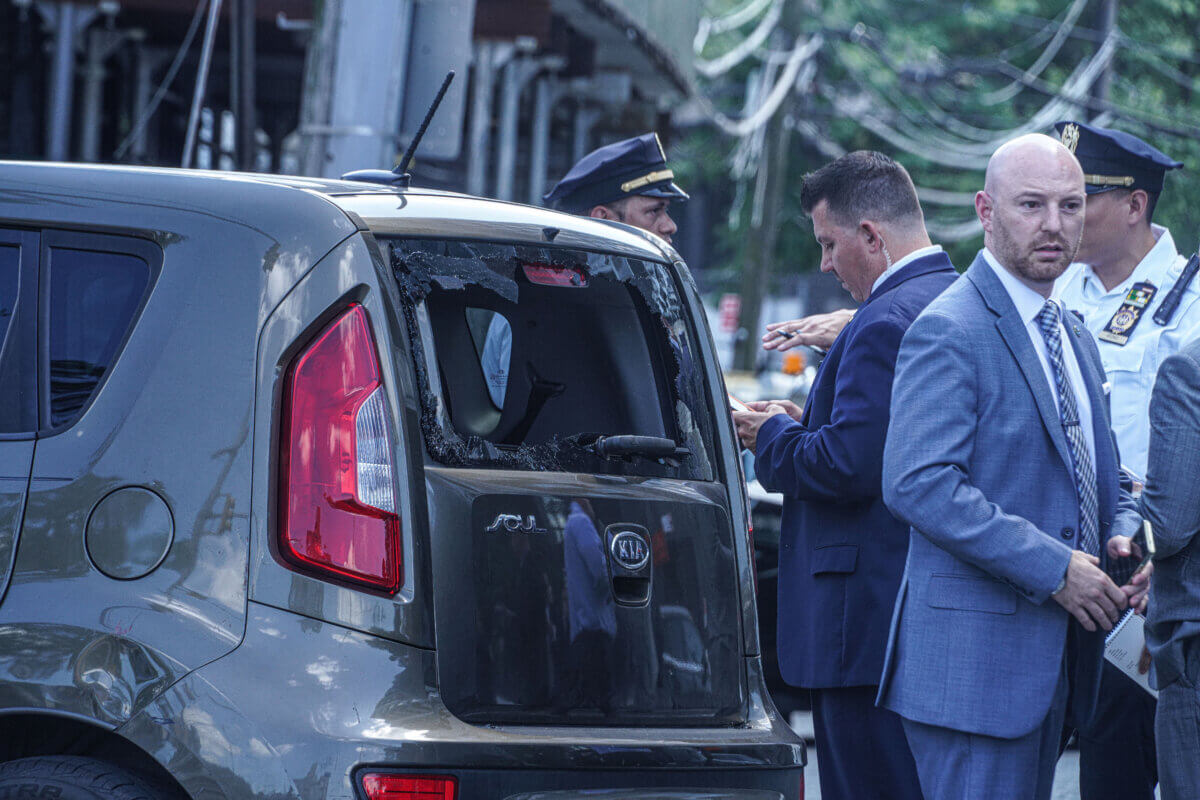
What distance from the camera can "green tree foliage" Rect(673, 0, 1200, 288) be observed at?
31719 mm

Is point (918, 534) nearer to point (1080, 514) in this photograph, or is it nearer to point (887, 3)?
point (1080, 514)

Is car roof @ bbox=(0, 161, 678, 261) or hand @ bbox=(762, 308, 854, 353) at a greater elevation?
car roof @ bbox=(0, 161, 678, 261)

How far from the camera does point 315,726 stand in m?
2.58

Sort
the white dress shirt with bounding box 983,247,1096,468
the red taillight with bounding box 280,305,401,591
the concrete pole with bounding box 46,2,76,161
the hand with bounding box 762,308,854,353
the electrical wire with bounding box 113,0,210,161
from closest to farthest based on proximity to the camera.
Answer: the red taillight with bounding box 280,305,401,591, the white dress shirt with bounding box 983,247,1096,468, the hand with bounding box 762,308,854,353, the electrical wire with bounding box 113,0,210,161, the concrete pole with bounding box 46,2,76,161

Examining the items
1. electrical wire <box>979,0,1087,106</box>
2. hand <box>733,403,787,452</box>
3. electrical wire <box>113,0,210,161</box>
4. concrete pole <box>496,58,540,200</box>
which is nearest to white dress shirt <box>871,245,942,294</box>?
hand <box>733,403,787,452</box>

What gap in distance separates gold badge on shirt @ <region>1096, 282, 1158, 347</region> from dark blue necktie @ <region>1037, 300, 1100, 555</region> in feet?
4.53

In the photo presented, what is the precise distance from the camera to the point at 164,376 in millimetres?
2771

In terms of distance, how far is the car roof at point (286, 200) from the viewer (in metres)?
2.84

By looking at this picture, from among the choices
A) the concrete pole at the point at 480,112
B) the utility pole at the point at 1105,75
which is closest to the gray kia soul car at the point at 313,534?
the concrete pole at the point at 480,112

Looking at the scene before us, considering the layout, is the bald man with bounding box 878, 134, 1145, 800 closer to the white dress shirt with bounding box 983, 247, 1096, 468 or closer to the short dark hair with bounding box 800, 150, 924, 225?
the white dress shirt with bounding box 983, 247, 1096, 468

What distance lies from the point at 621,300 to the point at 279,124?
1674cm

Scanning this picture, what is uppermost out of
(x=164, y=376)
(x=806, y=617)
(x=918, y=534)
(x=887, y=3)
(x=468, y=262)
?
(x=887, y=3)

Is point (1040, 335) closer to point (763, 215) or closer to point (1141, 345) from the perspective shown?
point (1141, 345)

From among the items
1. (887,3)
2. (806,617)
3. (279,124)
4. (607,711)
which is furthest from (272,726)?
(887,3)
